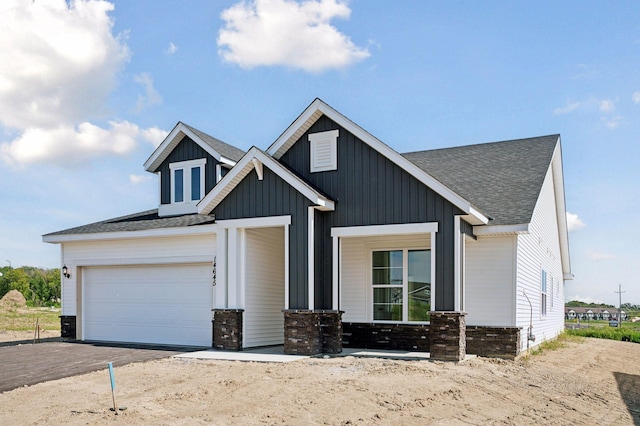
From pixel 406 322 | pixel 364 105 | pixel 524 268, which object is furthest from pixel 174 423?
pixel 524 268

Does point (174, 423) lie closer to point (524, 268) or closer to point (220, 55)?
point (220, 55)

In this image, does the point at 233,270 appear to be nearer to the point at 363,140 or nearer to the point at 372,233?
the point at 372,233

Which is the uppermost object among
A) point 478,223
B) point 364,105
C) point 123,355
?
point 364,105

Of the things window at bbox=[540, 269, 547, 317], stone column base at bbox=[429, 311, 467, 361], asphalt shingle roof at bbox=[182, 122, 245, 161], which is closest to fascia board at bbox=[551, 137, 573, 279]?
window at bbox=[540, 269, 547, 317]

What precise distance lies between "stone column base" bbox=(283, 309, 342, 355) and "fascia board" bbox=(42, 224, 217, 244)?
3811 millimetres

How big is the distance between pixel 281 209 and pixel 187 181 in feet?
18.8

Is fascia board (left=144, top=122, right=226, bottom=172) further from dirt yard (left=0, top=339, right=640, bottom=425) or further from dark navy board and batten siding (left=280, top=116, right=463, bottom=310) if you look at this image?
dirt yard (left=0, top=339, right=640, bottom=425)

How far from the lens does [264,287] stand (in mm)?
16422

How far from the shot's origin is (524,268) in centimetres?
1554

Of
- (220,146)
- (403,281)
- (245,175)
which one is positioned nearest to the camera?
(245,175)

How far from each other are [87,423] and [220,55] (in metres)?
8.86

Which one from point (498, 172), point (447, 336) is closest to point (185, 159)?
point (498, 172)

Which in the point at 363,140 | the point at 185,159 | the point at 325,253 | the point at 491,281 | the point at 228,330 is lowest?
the point at 228,330

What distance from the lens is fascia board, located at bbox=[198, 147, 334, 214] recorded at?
14.2m
